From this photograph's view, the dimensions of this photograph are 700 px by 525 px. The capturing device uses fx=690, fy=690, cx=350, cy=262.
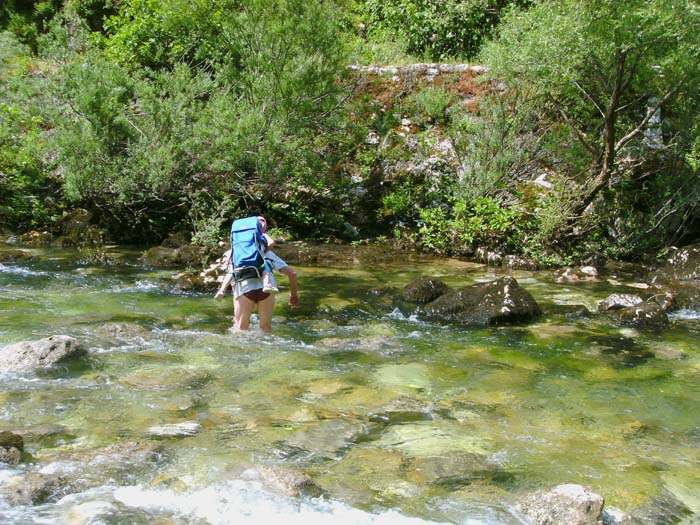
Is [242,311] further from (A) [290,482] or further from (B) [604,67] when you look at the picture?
(B) [604,67]

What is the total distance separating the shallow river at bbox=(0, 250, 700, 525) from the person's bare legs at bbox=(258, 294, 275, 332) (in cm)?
13

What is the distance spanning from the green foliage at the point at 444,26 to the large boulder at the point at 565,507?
60.0 feet

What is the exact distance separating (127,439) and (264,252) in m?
3.35

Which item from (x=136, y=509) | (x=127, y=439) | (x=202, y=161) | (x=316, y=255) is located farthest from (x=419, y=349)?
(x=202, y=161)

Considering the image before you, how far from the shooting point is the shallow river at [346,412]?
4.41 metres

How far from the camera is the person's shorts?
8.30 m

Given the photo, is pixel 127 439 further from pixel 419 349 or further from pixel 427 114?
pixel 427 114

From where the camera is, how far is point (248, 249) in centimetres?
806

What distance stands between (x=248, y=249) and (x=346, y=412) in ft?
8.99

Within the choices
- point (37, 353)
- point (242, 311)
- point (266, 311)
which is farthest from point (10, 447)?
point (266, 311)

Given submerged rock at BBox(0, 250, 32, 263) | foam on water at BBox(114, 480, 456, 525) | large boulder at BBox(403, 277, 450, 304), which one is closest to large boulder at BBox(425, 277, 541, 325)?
large boulder at BBox(403, 277, 450, 304)

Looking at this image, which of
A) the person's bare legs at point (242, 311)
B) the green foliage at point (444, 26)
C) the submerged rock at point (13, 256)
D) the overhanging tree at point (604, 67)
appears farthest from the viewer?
the green foliage at point (444, 26)

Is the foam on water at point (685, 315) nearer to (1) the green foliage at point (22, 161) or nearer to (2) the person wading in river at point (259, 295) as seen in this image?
(2) the person wading in river at point (259, 295)

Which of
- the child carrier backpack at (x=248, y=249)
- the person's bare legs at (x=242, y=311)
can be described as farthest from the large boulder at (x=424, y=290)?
the child carrier backpack at (x=248, y=249)
